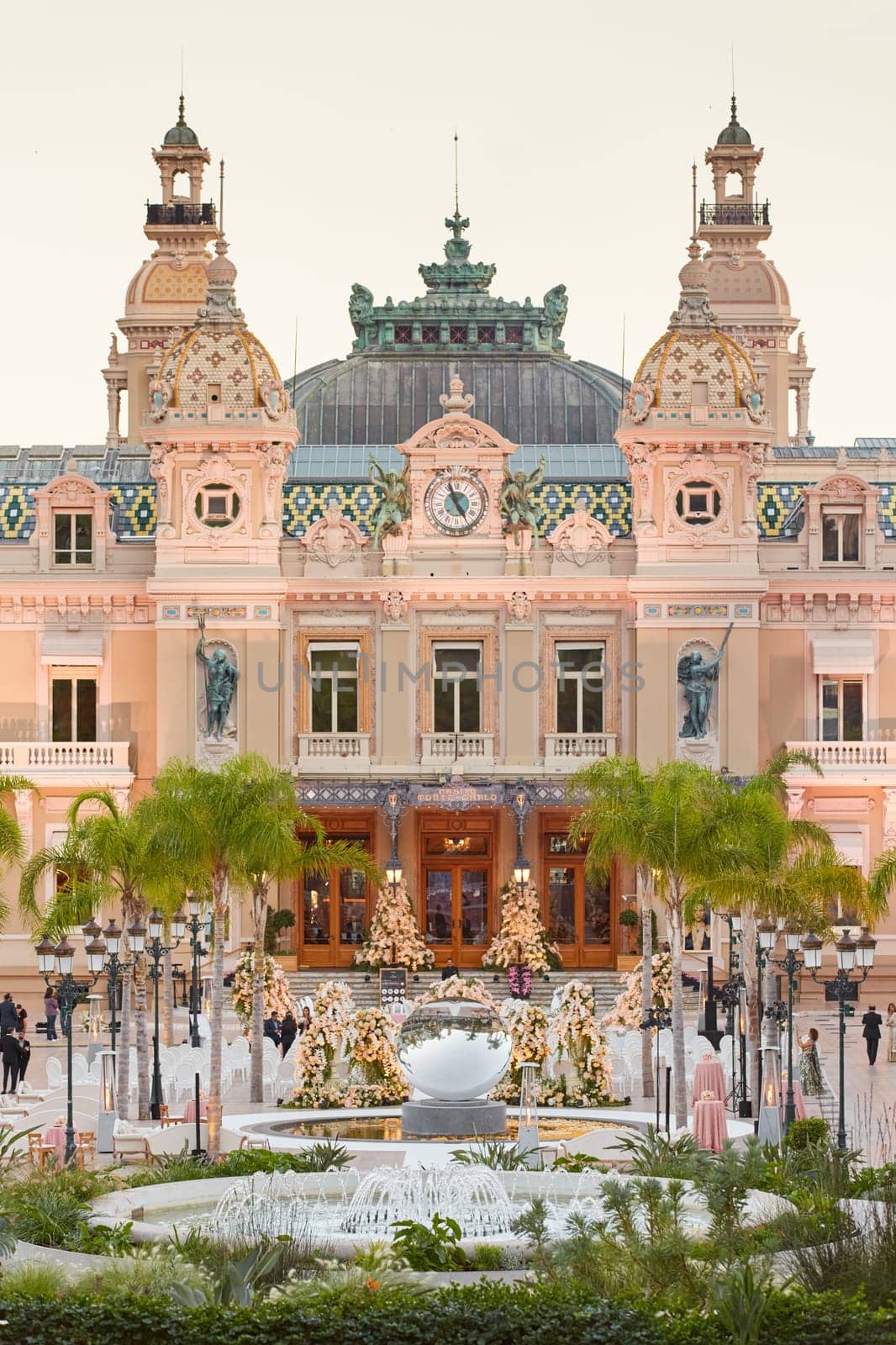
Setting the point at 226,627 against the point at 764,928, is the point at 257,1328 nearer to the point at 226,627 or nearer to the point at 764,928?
the point at 764,928

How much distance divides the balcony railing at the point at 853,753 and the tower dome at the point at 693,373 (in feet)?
24.3

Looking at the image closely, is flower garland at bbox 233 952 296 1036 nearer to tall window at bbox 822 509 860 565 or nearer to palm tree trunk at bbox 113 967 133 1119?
palm tree trunk at bbox 113 967 133 1119

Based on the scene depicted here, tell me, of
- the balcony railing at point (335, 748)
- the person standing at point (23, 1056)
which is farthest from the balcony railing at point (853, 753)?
the person standing at point (23, 1056)

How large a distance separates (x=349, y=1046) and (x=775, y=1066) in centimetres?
689

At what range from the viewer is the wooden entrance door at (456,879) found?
2458 inches

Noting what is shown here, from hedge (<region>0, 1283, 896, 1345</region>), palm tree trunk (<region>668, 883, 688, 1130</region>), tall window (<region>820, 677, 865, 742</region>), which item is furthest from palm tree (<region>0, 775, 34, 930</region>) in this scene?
hedge (<region>0, 1283, 896, 1345</region>)

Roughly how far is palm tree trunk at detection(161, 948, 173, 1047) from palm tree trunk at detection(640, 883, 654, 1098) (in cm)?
808

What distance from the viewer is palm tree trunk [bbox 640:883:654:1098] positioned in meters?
45.4

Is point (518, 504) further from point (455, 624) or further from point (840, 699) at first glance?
point (840, 699)

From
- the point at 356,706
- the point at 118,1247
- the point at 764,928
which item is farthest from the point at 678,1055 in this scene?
the point at 356,706

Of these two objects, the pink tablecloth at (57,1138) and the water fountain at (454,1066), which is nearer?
the pink tablecloth at (57,1138)

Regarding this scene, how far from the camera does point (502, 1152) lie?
3247 cm

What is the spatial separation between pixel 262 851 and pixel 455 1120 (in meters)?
6.71

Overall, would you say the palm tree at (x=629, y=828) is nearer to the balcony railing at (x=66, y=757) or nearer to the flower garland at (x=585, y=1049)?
the flower garland at (x=585, y=1049)
